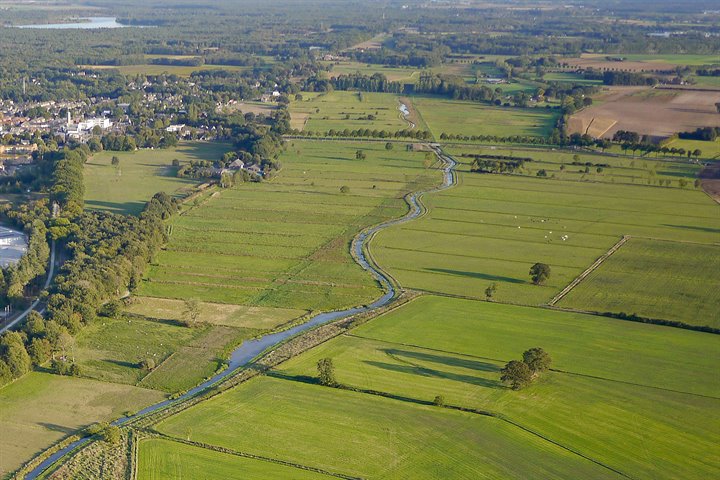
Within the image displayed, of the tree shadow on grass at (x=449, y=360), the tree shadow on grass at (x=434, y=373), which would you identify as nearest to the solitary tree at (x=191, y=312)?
the tree shadow on grass at (x=434, y=373)

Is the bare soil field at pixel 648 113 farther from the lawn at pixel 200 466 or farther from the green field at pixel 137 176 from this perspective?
the lawn at pixel 200 466

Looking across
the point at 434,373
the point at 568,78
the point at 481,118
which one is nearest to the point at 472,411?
the point at 434,373

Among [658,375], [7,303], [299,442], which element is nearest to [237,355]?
[299,442]

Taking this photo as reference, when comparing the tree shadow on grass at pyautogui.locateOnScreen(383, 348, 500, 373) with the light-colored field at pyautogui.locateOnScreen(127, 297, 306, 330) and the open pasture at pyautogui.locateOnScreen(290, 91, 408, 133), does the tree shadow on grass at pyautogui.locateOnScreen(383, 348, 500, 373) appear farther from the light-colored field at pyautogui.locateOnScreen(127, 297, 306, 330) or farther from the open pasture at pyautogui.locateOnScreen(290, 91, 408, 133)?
the open pasture at pyautogui.locateOnScreen(290, 91, 408, 133)

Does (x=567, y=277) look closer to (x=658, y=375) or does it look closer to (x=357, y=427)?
(x=658, y=375)

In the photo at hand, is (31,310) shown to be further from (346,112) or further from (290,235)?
(346,112)

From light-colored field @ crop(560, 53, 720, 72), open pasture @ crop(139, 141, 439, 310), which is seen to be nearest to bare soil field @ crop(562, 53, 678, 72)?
light-colored field @ crop(560, 53, 720, 72)
